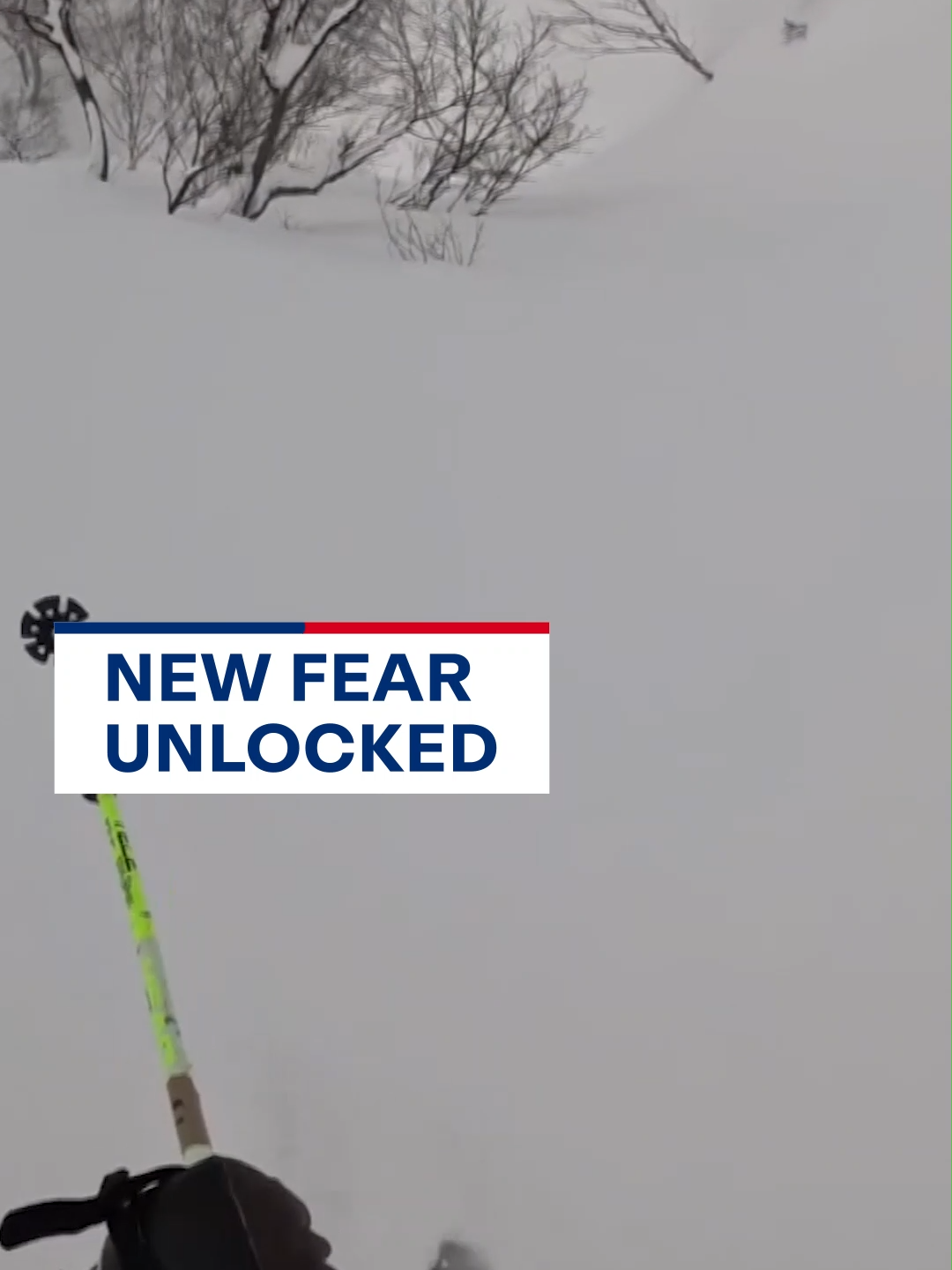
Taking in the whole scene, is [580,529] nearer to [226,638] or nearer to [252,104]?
[226,638]

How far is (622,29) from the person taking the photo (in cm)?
258

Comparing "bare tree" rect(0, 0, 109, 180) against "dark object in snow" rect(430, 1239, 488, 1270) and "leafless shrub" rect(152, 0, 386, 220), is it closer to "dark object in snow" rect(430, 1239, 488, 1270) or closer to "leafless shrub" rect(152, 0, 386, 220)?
"leafless shrub" rect(152, 0, 386, 220)

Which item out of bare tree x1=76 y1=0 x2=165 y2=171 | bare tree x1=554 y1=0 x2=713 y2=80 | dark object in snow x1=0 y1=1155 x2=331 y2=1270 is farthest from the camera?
bare tree x1=554 y1=0 x2=713 y2=80

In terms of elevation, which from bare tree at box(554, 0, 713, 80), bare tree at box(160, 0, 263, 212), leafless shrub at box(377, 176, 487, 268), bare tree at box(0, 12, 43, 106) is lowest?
leafless shrub at box(377, 176, 487, 268)

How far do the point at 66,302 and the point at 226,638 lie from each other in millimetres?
945

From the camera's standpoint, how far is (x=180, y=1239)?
512 mm

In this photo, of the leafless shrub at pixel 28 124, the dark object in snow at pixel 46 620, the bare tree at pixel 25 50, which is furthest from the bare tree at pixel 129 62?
the dark object in snow at pixel 46 620

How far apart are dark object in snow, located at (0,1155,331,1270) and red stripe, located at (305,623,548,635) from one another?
2.72 feet

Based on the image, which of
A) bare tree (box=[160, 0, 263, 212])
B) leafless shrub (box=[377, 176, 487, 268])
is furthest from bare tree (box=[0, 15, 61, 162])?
leafless shrub (box=[377, 176, 487, 268])

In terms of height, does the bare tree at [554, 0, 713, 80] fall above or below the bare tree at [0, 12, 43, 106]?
above

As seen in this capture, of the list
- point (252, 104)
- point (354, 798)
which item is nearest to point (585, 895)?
point (354, 798)

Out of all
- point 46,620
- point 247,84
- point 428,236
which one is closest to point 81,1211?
point 46,620

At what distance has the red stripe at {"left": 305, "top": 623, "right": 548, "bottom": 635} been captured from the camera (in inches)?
52.0

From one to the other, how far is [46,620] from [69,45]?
6.88 feet
